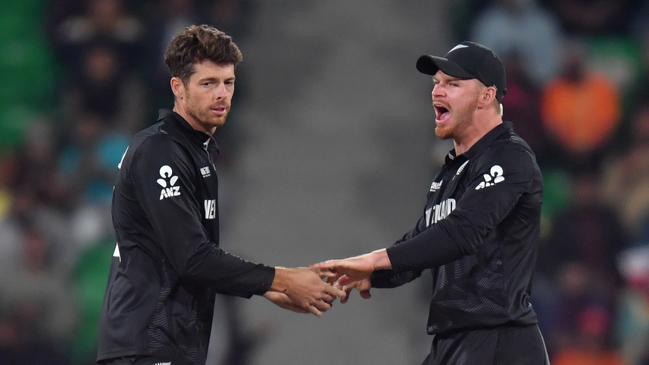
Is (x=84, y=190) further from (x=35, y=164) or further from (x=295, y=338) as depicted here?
(x=295, y=338)

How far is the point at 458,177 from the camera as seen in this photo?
4.42 m

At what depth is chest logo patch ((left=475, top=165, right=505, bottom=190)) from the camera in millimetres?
4250

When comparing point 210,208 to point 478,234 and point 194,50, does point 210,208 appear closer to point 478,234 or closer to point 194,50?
point 194,50

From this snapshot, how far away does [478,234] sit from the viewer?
4.18 metres

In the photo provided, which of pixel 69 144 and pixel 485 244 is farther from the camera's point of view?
pixel 69 144

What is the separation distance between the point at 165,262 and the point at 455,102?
132cm

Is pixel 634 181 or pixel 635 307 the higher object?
pixel 634 181

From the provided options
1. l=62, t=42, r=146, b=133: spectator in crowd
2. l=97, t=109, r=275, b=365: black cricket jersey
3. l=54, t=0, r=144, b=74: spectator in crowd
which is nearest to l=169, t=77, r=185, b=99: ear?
l=97, t=109, r=275, b=365: black cricket jersey

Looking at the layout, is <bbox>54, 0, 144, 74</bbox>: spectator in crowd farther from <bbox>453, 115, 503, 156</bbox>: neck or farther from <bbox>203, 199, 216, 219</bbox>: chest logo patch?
<bbox>453, 115, 503, 156</bbox>: neck

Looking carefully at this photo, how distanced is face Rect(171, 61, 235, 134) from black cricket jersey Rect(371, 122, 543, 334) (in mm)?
873

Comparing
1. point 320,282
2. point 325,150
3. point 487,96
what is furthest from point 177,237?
point 325,150

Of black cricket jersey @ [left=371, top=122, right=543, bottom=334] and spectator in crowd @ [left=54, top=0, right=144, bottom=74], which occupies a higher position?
spectator in crowd @ [left=54, top=0, right=144, bottom=74]

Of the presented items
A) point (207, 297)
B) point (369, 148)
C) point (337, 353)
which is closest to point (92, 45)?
point (369, 148)

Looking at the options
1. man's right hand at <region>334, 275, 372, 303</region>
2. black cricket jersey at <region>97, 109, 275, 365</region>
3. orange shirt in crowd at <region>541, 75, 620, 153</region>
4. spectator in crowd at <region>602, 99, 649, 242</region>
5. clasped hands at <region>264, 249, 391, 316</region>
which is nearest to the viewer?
black cricket jersey at <region>97, 109, 275, 365</region>
